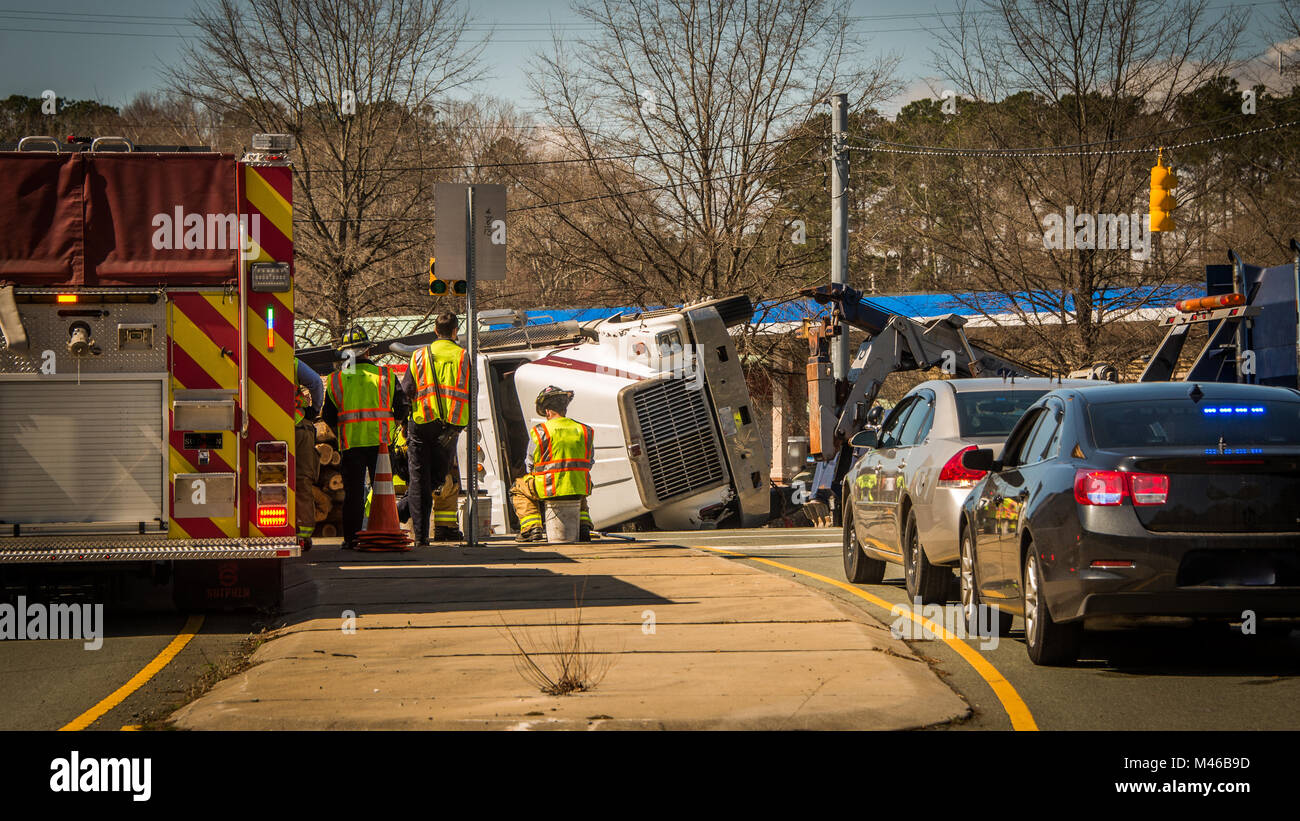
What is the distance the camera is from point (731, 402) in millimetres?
22281

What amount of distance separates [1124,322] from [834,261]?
6834 mm

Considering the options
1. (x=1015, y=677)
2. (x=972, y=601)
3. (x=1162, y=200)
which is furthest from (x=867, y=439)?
(x=1162, y=200)

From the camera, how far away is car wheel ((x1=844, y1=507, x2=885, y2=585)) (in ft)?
43.7

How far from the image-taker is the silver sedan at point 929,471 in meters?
10.8

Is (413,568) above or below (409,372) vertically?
below

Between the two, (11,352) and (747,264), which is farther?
(747,264)

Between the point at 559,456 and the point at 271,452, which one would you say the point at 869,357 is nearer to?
the point at 559,456

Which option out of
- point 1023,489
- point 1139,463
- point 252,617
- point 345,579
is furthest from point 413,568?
point 1139,463

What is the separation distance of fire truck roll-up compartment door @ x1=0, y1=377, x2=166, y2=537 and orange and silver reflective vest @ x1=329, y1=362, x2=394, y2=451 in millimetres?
4231

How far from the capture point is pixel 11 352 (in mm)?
9797

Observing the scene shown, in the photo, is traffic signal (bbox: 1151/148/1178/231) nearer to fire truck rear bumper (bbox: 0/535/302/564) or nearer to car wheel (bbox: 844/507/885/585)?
car wheel (bbox: 844/507/885/585)

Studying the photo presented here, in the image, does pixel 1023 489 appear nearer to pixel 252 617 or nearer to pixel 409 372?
pixel 252 617

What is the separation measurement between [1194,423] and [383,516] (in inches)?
320

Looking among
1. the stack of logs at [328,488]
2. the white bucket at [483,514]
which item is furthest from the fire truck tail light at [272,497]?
the stack of logs at [328,488]
